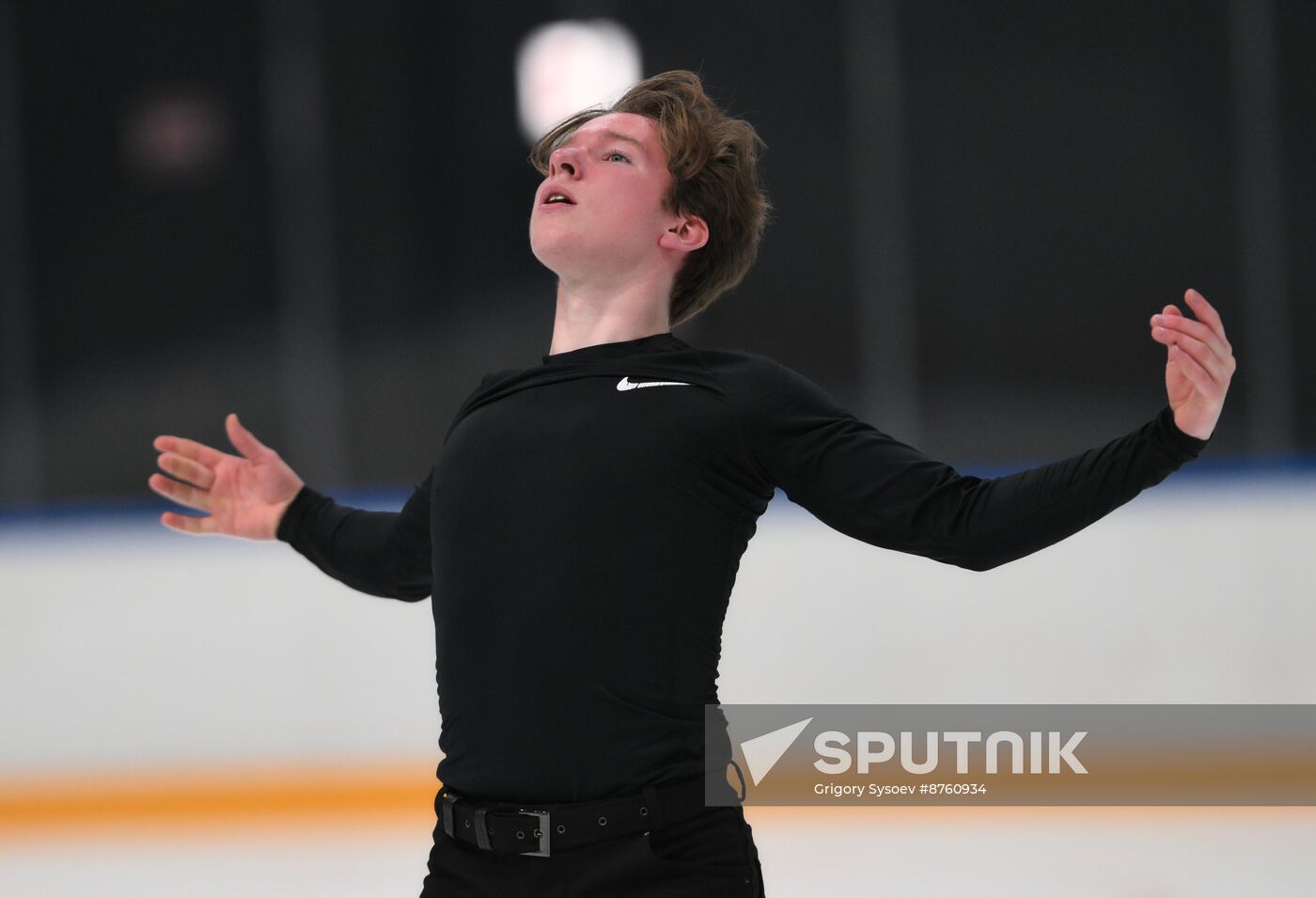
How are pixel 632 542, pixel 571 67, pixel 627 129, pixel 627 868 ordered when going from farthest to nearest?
pixel 571 67 → pixel 627 129 → pixel 632 542 → pixel 627 868

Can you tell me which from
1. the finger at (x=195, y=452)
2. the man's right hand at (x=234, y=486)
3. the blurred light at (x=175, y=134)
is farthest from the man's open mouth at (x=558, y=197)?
the blurred light at (x=175, y=134)

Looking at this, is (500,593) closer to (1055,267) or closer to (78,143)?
(1055,267)

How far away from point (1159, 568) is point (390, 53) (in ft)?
13.6

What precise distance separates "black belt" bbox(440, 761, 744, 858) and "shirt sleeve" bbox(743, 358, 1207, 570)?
1.47 ft

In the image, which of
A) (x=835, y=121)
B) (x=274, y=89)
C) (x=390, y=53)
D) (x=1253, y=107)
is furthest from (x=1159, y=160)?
(x=274, y=89)

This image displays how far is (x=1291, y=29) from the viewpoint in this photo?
570 cm

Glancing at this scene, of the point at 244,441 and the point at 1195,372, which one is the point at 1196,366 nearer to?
the point at 1195,372

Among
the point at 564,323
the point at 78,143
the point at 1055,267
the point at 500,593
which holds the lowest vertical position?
the point at 500,593

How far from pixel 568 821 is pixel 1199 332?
977 mm

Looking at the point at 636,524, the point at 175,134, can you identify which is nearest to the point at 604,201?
the point at 636,524

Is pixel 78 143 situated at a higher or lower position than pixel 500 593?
higher

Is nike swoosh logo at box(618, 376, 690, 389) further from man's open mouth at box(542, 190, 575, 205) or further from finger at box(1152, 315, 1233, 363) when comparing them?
finger at box(1152, 315, 1233, 363)

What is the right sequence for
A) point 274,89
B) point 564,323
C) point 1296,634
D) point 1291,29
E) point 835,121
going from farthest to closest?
1. point 274,89
2. point 835,121
3. point 1291,29
4. point 1296,634
5. point 564,323

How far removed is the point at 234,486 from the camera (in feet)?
8.14
